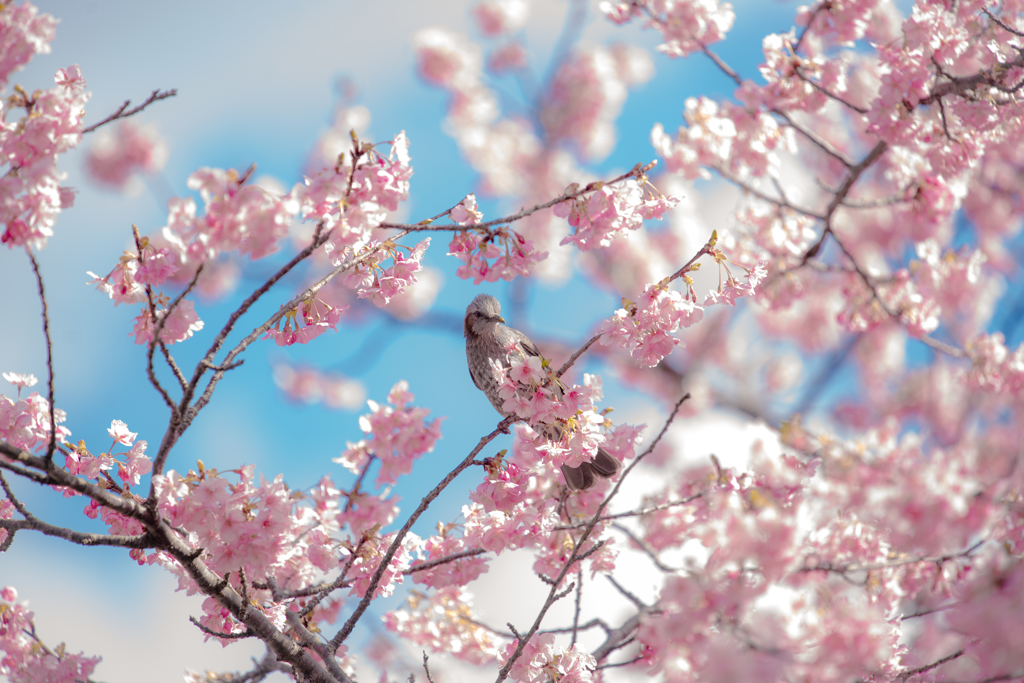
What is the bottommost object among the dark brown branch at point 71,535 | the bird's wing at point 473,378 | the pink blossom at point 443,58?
the dark brown branch at point 71,535

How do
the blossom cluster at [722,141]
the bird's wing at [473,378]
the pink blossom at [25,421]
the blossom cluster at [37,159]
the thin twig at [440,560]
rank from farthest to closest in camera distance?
the bird's wing at [473,378] < the blossom cluster at [722,141] < the thin twig at [440,560] < the pink blossom at [25,421] < the blossom cluster at [37,159]

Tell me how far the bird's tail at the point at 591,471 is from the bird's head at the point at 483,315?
57.0 inches

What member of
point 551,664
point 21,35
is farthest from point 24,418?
point 551,664

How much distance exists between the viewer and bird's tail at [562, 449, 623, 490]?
338 cm

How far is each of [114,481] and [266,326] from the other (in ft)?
3.00

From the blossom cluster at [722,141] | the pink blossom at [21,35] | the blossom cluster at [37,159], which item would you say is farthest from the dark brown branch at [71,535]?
the blossom cluster at [722,141]

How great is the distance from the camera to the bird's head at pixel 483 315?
4.57 metres

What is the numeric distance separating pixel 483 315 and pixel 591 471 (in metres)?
1.65

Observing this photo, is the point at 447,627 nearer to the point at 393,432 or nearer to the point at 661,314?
the point at 393,432

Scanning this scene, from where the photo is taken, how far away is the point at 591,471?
3.45 metres

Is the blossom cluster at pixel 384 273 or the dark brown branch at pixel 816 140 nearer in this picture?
the blossom cluster at pixel 384 273

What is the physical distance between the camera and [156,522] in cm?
222

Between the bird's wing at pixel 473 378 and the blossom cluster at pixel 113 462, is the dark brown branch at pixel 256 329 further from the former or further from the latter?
the bird's wing at pixel 473 378

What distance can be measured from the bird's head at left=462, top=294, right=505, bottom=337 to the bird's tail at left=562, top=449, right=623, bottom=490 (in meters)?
1.45
